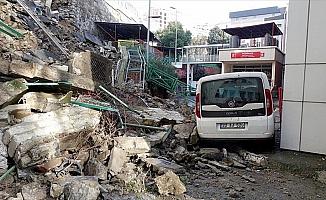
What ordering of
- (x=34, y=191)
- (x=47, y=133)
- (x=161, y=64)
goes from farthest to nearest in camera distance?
1. (x=161, y=64)
2. (x=47, y=133)
3. (x=34, y=191)

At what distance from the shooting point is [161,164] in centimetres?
550

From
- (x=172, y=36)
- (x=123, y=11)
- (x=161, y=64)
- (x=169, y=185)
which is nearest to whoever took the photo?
(x=169, y=185)

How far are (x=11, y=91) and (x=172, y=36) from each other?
42.1m

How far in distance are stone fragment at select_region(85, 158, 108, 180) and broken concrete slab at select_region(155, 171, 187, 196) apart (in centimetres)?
85

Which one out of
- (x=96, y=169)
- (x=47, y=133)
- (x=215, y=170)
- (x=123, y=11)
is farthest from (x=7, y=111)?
(x=123, y=11)

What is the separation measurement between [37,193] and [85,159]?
4.44ft

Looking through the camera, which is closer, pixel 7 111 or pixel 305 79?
pixel 7 111

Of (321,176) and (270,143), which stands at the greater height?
(270,143)

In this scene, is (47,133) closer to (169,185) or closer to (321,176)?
(169,185)

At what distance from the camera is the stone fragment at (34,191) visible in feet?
13.1

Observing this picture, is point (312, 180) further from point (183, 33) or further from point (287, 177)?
point (183, 33)

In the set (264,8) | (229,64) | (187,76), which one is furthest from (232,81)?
(264,8)

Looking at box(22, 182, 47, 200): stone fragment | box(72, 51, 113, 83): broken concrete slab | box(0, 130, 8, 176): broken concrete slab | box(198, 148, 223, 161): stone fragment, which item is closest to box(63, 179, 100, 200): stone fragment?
box(22, 182, 47, 200): stone fragment

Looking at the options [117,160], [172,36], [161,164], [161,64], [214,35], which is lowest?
[161,164]
